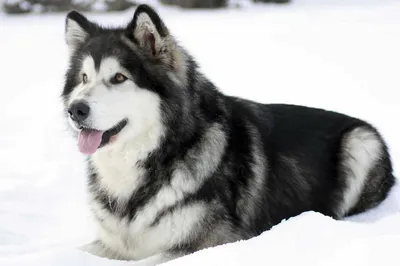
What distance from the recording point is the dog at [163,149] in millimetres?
3521

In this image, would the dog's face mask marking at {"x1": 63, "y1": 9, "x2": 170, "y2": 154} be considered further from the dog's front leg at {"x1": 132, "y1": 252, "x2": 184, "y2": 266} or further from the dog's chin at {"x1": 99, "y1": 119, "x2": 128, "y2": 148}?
the dog's front leg at {"x1": 132, "y1": 252, "x2": 184, "y2": 266}

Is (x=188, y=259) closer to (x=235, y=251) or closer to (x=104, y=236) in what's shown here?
(x=235, y=251)

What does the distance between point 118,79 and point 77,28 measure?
23.0 inches

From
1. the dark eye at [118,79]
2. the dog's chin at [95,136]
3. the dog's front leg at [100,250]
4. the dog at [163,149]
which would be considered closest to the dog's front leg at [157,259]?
the dog at [163,149]

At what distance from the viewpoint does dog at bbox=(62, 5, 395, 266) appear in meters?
3.52

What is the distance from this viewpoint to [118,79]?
11.5ft

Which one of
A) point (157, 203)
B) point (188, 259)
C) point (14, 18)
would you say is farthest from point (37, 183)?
point (14, 18)

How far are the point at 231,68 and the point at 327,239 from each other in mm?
8100

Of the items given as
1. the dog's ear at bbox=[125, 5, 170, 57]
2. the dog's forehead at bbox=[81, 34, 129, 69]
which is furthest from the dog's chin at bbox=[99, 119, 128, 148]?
the dog's ear at bbox=[125, 5, 170, 57]

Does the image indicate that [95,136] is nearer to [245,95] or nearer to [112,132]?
[112,132]

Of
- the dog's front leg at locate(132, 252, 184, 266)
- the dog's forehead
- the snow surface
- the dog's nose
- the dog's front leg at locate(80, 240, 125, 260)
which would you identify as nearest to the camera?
the snow surface

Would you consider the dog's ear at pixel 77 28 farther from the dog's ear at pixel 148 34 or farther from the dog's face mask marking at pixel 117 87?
the dog's ear at pixel 148 34

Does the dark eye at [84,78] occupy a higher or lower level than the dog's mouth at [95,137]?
higher

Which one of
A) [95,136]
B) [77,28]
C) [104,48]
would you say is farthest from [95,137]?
[77,28]
